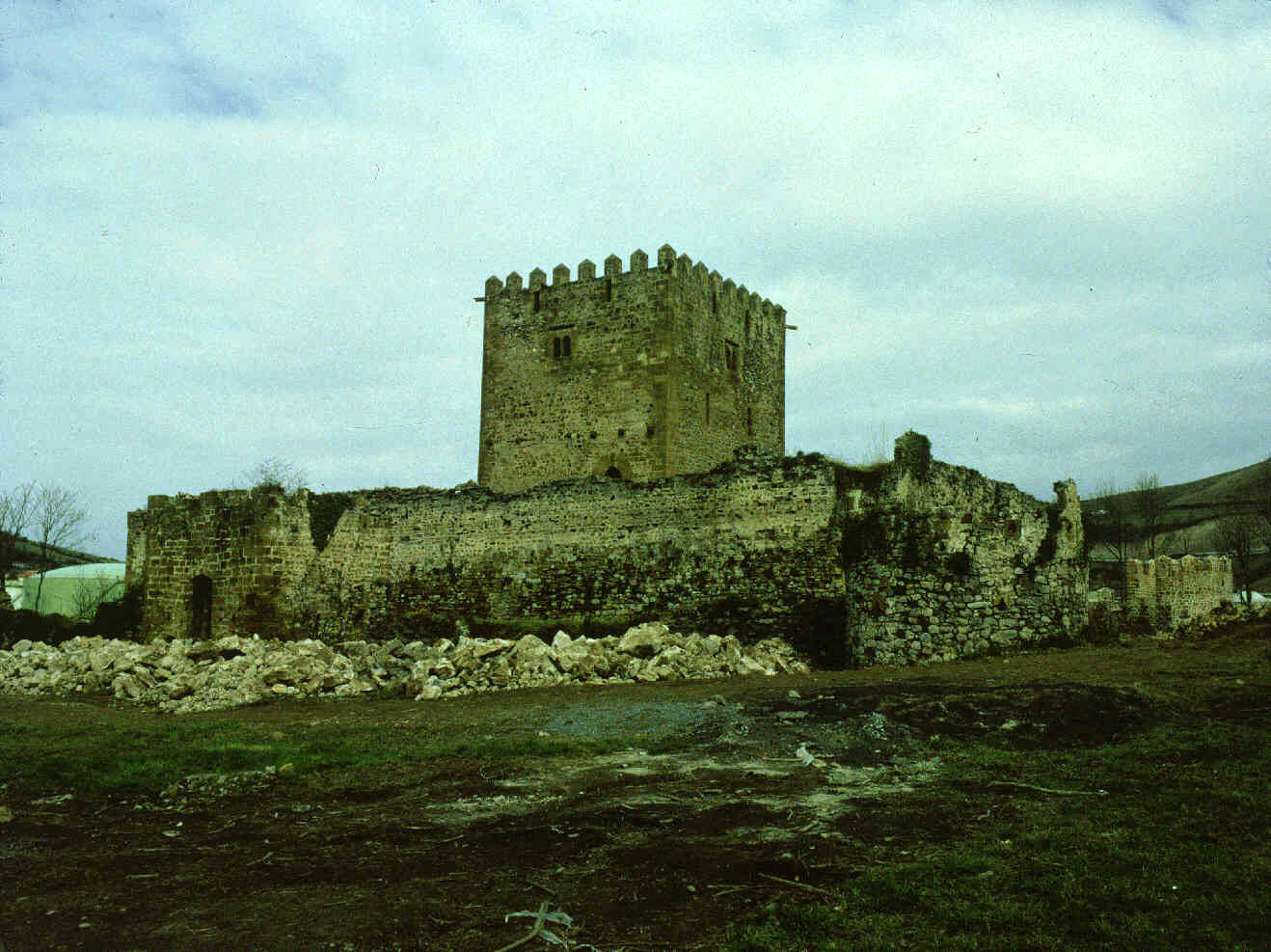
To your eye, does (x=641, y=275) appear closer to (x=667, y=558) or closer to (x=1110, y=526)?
(x=667, y=558)

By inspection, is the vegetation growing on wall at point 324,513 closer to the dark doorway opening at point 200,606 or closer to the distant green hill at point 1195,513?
the dark doorway opening at point 200,606

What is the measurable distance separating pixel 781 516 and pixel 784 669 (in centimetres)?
268

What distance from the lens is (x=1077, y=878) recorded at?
456 centimetres

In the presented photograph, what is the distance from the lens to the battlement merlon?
24.2 meters

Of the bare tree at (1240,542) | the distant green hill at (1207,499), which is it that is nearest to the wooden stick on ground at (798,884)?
the bare tree at (1240,542)

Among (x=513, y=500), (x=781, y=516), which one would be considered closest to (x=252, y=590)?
(x=513, y=500)

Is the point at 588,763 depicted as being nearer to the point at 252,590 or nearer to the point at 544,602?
the point at 544,602

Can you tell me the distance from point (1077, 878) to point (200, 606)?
1982 cm

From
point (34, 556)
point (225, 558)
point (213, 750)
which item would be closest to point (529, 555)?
point (225, 558)

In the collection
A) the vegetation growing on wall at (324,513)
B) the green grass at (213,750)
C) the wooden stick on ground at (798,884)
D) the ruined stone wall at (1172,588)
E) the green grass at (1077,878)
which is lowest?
the green grass at (213,750)

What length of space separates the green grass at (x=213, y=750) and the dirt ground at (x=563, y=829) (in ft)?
0.89

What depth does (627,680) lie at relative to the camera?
540 inches

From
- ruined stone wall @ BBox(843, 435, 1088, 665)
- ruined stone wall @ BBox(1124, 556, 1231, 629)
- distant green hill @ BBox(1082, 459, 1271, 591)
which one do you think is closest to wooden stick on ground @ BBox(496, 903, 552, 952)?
ruined stone wall @ BBox(843, 435, 1088, 665)

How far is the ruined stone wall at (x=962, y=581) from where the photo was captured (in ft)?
44.2
